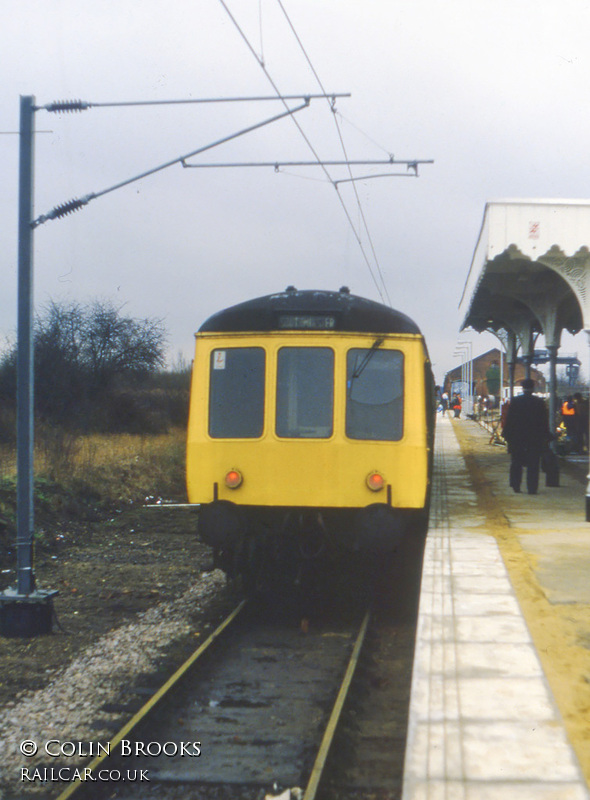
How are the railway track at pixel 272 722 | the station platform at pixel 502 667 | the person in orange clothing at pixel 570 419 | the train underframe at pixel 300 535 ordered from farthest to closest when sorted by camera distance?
the person in orange clothing at pixel 570 419
the train underframe at pixel 300 535
the railway track at pixel 272 722
the station platform at pixel 502 667

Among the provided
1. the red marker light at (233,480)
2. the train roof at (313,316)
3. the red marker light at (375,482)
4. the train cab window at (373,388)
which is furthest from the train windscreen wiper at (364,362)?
the red marker light at (233,480)

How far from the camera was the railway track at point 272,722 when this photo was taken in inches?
196

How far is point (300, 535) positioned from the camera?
28.2 feet

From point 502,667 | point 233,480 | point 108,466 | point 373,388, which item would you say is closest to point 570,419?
point 108,466

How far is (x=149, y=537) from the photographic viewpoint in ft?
49.5

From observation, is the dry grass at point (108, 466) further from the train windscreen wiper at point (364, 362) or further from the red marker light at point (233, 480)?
the train windscreen wiper at point (364, 362)

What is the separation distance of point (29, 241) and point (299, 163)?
317 cm

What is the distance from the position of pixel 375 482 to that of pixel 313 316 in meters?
1.70

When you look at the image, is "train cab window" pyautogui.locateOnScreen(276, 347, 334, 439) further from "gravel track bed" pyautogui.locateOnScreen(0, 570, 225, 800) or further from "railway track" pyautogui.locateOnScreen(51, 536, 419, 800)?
"gravel track bed" pyautogui.locateOnScreen(0, 570, 225, 800)

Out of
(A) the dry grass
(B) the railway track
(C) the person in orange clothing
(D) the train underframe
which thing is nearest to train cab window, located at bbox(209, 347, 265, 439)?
(D) the train underframe

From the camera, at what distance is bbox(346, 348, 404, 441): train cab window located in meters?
8.62

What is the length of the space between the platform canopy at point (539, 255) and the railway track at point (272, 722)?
20.5ft

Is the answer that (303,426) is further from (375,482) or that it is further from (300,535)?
(300,535)

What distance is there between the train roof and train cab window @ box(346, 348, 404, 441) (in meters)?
0.26
